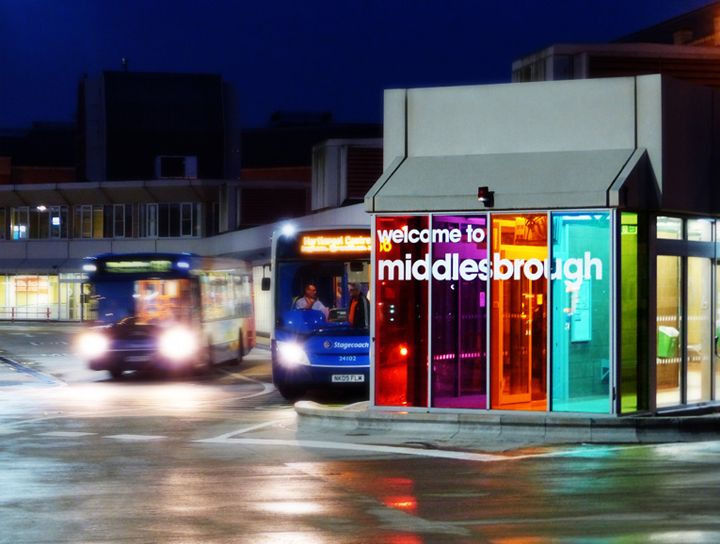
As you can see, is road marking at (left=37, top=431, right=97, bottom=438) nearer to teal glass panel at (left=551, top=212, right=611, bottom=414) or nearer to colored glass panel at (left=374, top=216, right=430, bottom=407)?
colored glass panel at (left=374, top=216, right=430, bottom=407)

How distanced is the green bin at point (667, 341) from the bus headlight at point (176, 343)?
1339cm

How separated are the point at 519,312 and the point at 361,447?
277 cm

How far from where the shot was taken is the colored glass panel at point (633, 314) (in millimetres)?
15172

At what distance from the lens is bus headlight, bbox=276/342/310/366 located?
20.6 m

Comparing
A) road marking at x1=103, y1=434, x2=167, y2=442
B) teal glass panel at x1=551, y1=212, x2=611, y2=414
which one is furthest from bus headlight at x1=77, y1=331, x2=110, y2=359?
teal glass panel at x1=551, y1=212, x2=611, y2=414

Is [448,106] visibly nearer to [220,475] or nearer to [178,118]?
[220,475]

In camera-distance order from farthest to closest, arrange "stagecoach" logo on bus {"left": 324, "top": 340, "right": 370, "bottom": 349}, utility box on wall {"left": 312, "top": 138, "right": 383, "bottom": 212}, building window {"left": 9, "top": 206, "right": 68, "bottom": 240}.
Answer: building window {"left": 9, "top": 206, "right": 68, "bottom": 240}
utility box on wall {"left": 312, "top": 138, "right": 383, "bottom": 212}
"stagecoach" logo on bus {"left": 324, "top": 340, "right": 370, "bottom": 349}

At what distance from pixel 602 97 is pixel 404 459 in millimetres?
5448

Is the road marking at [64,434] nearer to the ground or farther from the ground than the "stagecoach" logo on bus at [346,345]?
nearer to the ground

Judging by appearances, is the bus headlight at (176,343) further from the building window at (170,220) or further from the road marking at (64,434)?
the building window at (170,220)

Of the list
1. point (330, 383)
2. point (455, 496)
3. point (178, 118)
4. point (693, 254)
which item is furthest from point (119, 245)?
point (455, 496)

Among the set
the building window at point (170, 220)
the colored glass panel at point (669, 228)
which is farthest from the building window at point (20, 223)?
the colored glass panel at point (669, 228)

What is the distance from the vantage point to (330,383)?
2061 centimetres

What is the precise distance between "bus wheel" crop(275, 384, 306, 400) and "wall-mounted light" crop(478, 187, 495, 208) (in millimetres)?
6636
